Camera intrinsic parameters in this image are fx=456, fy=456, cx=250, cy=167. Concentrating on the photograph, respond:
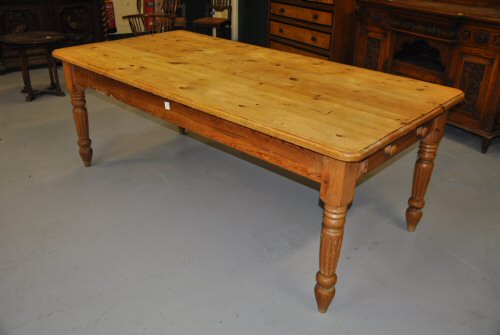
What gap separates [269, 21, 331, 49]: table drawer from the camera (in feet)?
13.4

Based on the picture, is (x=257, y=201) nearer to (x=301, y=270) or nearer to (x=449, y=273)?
(x=301, y=270)

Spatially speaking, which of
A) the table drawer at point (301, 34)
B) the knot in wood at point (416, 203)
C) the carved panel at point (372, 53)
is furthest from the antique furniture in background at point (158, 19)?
the knot in wood at point (416, 203)

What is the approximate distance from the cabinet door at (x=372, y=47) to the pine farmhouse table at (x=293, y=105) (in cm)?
145

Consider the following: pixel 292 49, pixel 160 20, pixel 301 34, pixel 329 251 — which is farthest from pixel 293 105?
pixel 160 20

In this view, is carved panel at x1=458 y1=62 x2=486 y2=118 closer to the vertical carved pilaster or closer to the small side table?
the vertical carved pilaster

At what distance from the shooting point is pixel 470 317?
5.77 feet

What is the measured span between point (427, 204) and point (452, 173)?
475 millimetres

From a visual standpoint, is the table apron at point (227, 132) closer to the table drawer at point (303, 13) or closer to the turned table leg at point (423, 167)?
the turned table leg at point (423, 167)

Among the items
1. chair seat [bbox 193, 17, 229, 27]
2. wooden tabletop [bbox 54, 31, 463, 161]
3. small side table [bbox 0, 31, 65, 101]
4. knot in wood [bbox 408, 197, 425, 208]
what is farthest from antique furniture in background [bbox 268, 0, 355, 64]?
knot in wood [bbox 408, 197, 425, 208]

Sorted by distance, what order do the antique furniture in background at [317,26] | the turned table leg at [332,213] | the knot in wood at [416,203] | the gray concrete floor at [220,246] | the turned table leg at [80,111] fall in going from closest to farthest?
the turned table leg at [332,213] < the gray concrete floor at [220,246] < the knot in wood at [416,203] < the turned table leg at [80,111] < the antique furniture in background at [317,26]

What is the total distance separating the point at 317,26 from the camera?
4.09 meters

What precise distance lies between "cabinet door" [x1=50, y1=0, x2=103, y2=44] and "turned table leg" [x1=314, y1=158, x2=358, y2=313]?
4328mm

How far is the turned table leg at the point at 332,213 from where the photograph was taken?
58.2 inches

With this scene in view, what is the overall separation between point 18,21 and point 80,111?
2638mm
